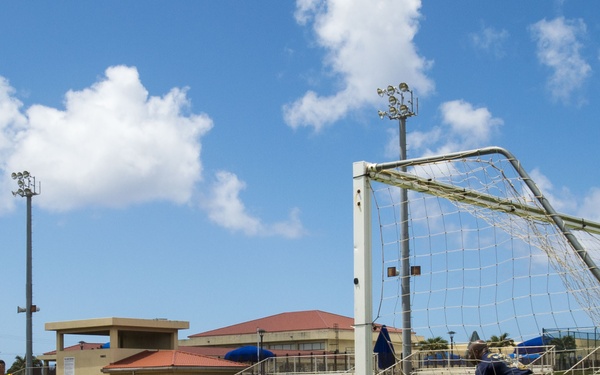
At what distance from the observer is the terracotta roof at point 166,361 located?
3503cm

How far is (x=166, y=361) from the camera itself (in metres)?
35.2

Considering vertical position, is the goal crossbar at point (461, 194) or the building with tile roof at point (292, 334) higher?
the goal crossbar at point (461, 194)

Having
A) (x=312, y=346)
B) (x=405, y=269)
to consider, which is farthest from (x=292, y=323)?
(x=405, y=269)

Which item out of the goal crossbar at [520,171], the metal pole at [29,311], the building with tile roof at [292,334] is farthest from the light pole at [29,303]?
the goal crossbar at [520,171]

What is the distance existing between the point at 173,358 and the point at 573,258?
25.9m

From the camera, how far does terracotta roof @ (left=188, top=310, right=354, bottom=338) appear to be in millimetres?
56312

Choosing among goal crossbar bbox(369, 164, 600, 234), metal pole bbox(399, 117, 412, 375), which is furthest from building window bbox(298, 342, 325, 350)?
goal crossbar bbox(369, 164, 600, 234)

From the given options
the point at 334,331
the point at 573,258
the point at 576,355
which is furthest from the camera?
the point at 334,331

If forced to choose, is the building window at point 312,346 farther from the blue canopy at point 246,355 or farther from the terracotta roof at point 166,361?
the terracotta roof at point 166,361

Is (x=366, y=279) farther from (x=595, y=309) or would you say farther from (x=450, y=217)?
(x=595, y=309)

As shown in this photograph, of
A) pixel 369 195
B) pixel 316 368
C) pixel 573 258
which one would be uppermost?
pixel 369 195

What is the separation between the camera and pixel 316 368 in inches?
1267

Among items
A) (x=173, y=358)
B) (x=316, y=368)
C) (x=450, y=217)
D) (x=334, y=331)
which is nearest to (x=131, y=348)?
(x=173, y=358)

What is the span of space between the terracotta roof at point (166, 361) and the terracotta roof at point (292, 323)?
18.8 meters
